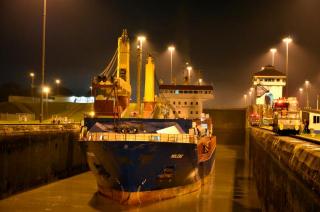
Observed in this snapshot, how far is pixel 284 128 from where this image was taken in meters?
24.7

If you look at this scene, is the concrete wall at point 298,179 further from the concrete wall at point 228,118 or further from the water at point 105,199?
the concrete wall at point 228,118

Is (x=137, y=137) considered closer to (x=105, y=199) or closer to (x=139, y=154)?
(x=139, y=154)

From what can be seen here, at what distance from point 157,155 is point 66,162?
1539 cm

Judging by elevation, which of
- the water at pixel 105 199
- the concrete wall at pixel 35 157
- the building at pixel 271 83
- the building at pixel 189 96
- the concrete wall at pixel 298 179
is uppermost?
the building at pixel 271 83

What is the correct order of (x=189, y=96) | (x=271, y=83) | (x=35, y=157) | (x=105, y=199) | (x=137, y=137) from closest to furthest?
(x=137, y=137), (x=105, y=199), (x=35, y=157), (x=189, y=96), (x=271, y=83)

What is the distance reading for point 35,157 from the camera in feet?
99.6

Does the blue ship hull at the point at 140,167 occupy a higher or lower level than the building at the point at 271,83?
lower

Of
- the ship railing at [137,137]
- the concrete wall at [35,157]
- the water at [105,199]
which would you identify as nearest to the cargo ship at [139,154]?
the ship railing at [137,137]

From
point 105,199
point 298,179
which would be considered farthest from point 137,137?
point 298,179

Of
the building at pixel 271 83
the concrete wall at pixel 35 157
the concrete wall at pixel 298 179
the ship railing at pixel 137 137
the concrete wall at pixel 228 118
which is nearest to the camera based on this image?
the concrete wall at pixel 298 179

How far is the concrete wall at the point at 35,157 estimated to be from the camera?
86.1ft

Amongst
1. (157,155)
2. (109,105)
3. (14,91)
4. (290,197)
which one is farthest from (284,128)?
(14,91)

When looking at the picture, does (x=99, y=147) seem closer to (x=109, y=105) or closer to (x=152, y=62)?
(x=109, y=105)

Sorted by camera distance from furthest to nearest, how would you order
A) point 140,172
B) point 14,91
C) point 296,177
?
point 14,91 → point 140,172 → point 296,177
